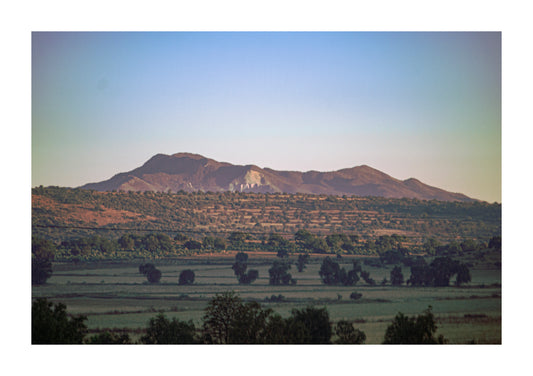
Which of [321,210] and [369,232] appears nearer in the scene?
[369,232]

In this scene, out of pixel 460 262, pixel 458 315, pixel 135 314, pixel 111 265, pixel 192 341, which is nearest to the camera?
pixel 192 341

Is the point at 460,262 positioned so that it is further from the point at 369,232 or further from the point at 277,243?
the point at 277,243

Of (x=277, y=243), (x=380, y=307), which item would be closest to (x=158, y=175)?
(x=277, y=243)

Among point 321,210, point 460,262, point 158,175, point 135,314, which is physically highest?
point 158,175

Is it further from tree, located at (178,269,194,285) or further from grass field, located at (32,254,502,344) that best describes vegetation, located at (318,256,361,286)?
tree, located at (178,269,194,285)

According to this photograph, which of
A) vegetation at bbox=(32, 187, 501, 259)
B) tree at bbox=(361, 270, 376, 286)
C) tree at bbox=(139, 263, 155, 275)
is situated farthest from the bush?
tree at bbox=(139, 263, 155, 275)

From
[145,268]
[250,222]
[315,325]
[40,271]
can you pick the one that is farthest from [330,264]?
[40,271]

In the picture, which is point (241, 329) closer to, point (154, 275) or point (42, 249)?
point (154, 275)
